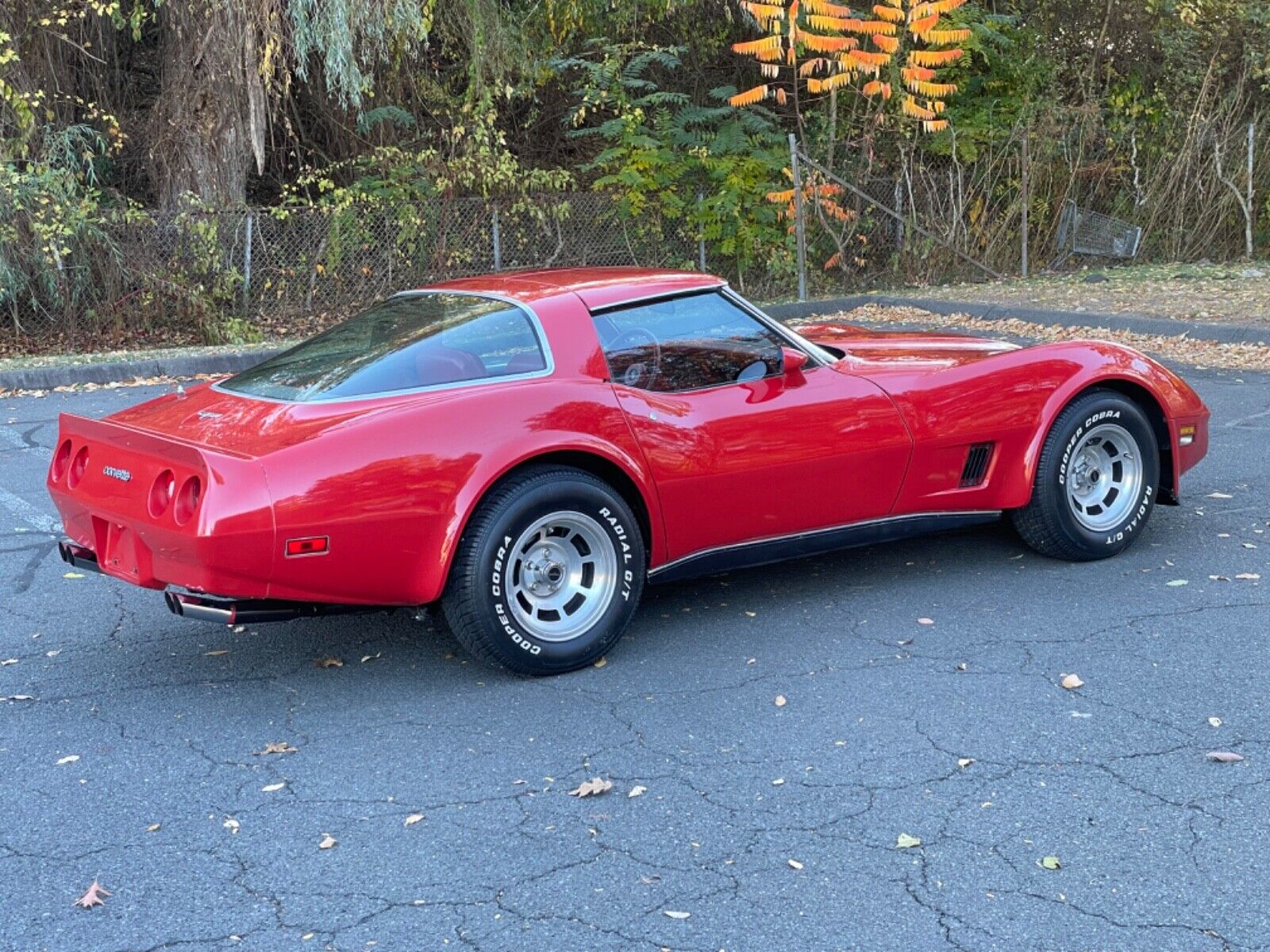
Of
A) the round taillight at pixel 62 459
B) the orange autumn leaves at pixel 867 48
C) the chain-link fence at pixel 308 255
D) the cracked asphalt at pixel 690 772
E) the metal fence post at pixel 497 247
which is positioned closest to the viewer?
the cracked asphalt at pixel 690 772

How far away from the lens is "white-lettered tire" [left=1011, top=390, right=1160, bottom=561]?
566 centimetres

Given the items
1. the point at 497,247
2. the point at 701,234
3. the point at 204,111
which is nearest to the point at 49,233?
the point at 204,111

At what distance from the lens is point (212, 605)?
4297 millimetres

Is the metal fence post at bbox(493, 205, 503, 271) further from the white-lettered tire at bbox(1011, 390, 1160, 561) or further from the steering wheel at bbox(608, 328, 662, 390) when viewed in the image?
the steering wheel at bbox(608, 328, 662, 390)

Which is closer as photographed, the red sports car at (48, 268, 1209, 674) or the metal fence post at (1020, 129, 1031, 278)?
the red sports car at (48, 268, 1209, 674)

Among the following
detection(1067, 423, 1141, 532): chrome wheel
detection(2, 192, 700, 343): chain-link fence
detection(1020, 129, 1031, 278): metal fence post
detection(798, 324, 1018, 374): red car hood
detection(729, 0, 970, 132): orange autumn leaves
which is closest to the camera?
detection(798, 324, 1018, 374): red car hood

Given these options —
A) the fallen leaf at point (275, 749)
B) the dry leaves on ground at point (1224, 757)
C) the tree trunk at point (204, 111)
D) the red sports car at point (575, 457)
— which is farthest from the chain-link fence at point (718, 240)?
the dry leaves on ground at point (1224, 757)

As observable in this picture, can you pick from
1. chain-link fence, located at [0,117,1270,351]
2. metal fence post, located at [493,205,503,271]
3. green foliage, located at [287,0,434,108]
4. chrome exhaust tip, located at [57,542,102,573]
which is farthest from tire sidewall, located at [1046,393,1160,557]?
metal fence post, located at [493,205,503,271]

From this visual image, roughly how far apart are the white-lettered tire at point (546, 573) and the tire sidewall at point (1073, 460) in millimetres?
1902

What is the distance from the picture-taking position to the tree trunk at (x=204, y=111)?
50.2 feet

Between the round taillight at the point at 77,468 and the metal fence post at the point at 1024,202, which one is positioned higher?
the metal fence post at the point at 1024,202

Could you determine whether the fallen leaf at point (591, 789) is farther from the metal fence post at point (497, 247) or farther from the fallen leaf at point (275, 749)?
the metal fence post at point (497, 247)

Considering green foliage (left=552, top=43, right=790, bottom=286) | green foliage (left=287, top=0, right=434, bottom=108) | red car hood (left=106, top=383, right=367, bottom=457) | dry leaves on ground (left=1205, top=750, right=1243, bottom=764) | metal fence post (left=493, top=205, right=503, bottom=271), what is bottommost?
dry leaves on ground (left=1205, top=750, right=1243, bottom=764)

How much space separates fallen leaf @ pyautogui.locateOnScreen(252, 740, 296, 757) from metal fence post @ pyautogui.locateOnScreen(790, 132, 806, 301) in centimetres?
1344
